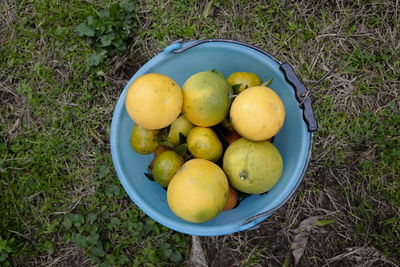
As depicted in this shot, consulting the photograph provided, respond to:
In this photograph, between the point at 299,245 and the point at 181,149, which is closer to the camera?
the point at 181,149

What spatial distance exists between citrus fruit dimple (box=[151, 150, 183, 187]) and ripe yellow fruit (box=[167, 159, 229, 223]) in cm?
8

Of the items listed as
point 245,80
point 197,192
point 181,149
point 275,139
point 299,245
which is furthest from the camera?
point 299,245

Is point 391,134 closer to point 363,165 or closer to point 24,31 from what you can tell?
point 363,165

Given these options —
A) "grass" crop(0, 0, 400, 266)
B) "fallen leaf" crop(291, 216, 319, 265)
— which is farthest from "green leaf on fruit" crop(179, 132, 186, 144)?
"fallen leaf" crop(291, 216, 319, 265)

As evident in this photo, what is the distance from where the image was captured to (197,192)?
4.99 ft

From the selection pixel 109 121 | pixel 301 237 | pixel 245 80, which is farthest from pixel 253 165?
pixel 109 121

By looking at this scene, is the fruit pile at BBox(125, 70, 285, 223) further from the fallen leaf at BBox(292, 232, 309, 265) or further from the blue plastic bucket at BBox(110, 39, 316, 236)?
the fallen leaf at BBox(292, 232, 309, 265)

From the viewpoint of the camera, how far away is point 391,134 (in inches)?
92.4

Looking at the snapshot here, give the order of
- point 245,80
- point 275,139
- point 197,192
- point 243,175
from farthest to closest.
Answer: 1. point 275,139
2. point 245,80
3. point 243,175
4. point 197,192

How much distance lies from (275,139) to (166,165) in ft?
2.30

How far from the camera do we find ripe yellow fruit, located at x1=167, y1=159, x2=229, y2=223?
5.00 ft

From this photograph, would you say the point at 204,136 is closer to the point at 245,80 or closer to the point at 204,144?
the point at 204,144

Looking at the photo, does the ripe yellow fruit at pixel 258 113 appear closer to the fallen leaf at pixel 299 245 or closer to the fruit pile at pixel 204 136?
the fruit pile at pixel 204 136

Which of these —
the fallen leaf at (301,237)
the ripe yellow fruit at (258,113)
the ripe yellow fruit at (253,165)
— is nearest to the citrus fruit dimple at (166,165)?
the ripe yellow fruit at (253,165)
